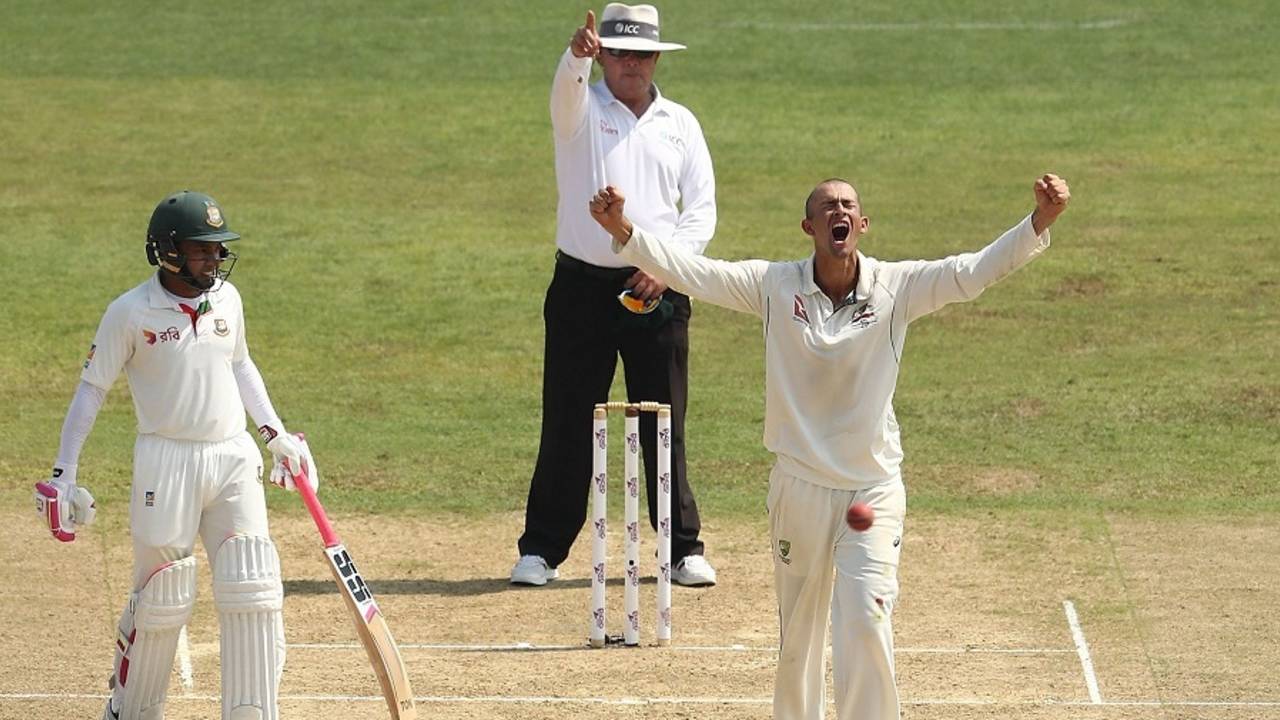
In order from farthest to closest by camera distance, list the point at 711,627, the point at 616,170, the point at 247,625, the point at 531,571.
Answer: the point at 531,571, the point at 616,170, the point at 711,627, the point at 247,625

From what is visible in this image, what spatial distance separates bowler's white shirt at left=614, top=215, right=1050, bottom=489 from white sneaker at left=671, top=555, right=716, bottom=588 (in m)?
2.77

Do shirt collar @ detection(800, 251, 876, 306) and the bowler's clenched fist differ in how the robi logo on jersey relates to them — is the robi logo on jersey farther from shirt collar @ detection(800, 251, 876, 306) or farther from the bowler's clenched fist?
the bowler's clenched fist

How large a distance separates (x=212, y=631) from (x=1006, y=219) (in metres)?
10.4

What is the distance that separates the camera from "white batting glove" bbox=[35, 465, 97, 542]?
7.87 metres

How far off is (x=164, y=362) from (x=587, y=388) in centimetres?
290

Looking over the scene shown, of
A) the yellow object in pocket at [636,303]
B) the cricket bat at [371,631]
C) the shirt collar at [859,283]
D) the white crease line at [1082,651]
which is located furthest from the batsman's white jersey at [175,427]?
the white crease line at [1082,651]

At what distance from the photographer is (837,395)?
7.53 m

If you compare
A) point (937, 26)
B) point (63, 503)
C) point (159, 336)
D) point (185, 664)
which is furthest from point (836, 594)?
point (937, 26)

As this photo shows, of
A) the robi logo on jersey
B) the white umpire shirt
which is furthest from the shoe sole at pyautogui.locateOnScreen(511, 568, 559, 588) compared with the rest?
the robi logo on jersey

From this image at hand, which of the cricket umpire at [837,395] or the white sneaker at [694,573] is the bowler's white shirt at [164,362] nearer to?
the cricket umpire at [837,395]

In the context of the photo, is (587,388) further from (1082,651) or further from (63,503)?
(63,503)

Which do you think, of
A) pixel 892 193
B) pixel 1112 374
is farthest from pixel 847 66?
pixel 1112 374

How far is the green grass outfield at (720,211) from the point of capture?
13008mm

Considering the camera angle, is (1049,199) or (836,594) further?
(836,594)
